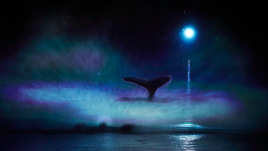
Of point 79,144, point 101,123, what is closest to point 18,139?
point 79,144

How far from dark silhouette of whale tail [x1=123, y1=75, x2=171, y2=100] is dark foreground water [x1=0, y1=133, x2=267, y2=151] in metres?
6.46

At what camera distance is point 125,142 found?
318 inches

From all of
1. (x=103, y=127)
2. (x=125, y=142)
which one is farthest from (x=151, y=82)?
(x=125, y=142)

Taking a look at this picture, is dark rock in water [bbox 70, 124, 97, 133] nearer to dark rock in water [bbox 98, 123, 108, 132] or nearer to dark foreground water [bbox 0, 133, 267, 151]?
dark rock in water [bbox 98, 123, 108, 132]

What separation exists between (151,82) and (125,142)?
8091 millimetres

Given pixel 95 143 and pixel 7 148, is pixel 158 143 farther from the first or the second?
pixel 7 148

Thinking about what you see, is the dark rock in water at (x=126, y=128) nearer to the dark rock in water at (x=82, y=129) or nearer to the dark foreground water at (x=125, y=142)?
the dark foreground water at (x=125, y=142)

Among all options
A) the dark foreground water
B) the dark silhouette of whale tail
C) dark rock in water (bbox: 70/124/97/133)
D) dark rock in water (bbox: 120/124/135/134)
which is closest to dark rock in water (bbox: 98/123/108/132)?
dark rock in water (bbox: 70/124/97/133)

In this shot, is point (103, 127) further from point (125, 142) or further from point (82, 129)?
point (125, 142)

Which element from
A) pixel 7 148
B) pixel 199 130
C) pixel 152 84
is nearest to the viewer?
pixel 7 148

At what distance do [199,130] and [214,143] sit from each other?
2.78 metres

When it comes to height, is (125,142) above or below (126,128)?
below

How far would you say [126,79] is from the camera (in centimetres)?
1577

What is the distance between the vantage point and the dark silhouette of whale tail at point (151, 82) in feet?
51.3
